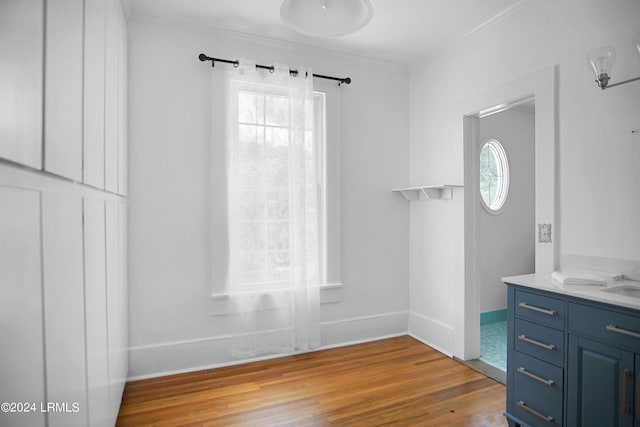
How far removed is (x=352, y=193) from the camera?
3.42 metres

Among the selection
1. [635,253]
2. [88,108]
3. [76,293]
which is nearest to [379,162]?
[635,253]

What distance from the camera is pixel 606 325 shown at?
1594mm

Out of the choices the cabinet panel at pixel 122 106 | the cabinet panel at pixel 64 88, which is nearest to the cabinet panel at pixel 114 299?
the cabinet panel at pixel 122 106

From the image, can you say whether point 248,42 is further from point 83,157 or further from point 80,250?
point 80,250

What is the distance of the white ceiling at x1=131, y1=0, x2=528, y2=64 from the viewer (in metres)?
2.54

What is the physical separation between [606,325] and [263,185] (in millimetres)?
2391

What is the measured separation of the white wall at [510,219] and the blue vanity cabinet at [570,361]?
7.41 ft

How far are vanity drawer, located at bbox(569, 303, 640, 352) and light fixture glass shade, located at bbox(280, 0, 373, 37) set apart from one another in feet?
5.98

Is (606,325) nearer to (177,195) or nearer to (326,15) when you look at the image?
(326,15)

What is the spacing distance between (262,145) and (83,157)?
1820 mm

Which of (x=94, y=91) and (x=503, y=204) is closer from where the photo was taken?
(x=94, y=91)

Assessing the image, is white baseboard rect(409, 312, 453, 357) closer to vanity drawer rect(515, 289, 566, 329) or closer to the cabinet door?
vanity drawer rect(515, 289, 566, 329)

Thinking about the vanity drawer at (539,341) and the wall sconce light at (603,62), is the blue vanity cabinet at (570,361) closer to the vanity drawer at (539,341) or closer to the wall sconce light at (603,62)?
the vanity drawer at (539,341)

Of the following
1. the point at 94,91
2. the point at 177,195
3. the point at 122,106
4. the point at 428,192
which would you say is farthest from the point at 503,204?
the point at 94,91
